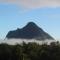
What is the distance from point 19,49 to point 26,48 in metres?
2.91

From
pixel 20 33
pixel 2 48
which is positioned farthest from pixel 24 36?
pixel 2 48

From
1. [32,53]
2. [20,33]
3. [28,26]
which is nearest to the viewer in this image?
[32,53]

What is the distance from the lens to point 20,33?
130500mm

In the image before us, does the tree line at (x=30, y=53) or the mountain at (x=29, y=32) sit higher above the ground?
the mountain at (x=29, y=32)

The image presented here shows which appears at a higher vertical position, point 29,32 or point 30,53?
point 29,32

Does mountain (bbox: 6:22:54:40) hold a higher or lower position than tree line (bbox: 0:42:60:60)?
higher

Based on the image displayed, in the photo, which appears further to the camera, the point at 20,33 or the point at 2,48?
the point at 20,33

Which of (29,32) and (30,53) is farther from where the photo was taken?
(29,32)

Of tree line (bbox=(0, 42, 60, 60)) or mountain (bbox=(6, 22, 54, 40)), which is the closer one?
tree line (bbox=(0, 42, 60, 60))

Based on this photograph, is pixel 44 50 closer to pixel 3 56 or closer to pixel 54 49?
pixel 54 49

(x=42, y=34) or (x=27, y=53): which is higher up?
(x=42, y=34)

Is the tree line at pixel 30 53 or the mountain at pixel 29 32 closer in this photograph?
the tree line at pixel 30 53

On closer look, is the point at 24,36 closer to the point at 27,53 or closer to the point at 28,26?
the point at 28,26

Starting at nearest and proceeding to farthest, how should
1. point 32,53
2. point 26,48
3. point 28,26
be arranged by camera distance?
point 32,53, point 26,48, point 28,26
